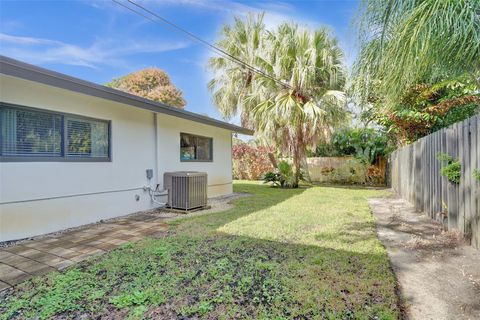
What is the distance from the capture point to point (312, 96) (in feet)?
36.0

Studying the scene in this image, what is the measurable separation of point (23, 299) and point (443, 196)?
569 cm

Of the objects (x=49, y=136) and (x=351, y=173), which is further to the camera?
(x=351, y=173)

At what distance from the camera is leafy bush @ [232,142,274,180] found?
51.3 feet

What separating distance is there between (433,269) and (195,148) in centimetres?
663

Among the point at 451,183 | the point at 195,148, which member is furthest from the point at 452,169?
the point at 195,148

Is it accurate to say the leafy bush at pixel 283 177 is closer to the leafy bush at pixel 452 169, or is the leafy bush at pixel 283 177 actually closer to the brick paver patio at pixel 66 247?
the brick paver patio at pixel 66 247

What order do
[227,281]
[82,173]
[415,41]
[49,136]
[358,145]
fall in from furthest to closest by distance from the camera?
1. [358,145]
2. [82,173]
3. [49,136]
4. [227,281]
5. [415,41]

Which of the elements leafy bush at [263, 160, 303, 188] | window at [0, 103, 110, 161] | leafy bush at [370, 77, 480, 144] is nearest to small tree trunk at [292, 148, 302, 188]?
leafy bush at [263, 160, 303, 188]

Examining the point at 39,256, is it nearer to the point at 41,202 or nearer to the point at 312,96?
the point at 41,202

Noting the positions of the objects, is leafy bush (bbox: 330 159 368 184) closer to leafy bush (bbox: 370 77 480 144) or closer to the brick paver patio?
leafy bush (bbox: 370 77 480 144)

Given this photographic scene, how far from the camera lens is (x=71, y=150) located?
4.92 metres

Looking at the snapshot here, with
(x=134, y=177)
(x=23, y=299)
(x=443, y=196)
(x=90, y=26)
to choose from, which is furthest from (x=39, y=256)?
(x=90, y=26)

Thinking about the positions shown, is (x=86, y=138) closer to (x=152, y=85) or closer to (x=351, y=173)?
(x=351, y=173)

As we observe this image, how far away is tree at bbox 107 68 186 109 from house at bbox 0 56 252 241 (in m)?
14.0
